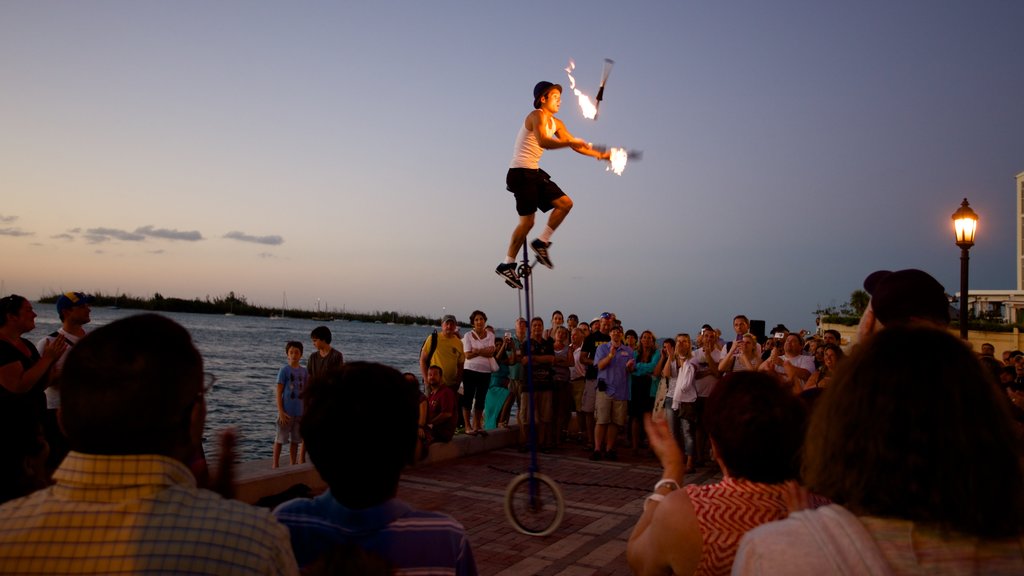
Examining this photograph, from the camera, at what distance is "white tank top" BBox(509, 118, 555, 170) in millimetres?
6141

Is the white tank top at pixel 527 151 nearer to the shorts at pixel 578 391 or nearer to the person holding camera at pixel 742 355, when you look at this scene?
the person holding camera at pixel 742 355

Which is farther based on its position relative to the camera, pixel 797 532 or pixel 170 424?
pixel 170 424

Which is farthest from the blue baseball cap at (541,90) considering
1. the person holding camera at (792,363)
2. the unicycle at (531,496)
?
the person holding camera at (792,363)

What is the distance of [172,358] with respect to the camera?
1.66 m

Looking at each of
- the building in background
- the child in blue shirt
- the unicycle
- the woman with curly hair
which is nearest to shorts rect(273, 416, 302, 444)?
the child in blue shirt

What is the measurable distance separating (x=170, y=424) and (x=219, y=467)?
16.5 inches

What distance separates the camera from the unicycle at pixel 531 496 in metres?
5.40

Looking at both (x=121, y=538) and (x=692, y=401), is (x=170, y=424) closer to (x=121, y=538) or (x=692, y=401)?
(x=121, y=538)

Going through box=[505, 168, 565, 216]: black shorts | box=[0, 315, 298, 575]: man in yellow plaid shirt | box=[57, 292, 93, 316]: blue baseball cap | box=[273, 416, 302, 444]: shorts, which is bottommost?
box=[273, 416, 302, 444]: shorts

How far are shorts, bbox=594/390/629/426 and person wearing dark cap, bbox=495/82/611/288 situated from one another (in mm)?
4709

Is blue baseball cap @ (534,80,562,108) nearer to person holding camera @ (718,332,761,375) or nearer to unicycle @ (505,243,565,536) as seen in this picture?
unicycle @ (505,243,565,536)

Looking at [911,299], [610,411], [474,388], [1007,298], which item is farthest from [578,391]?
[1007,298]

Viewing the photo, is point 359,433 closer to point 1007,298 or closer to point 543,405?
point 543,405

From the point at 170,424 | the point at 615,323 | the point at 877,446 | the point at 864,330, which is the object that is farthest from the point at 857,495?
the point at 615,323
